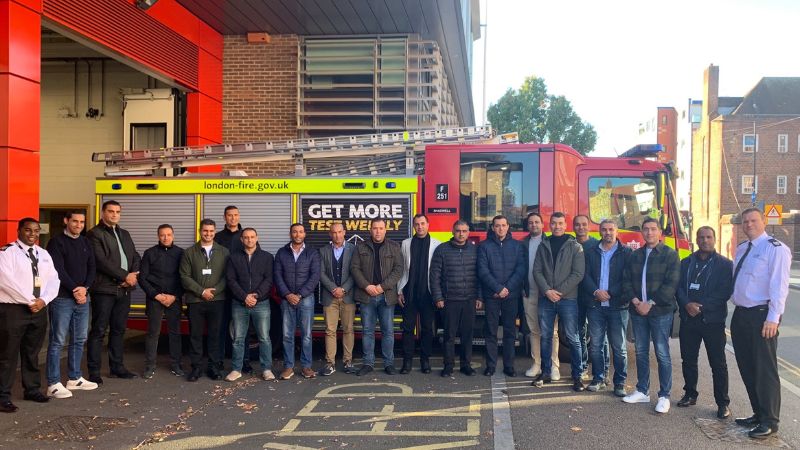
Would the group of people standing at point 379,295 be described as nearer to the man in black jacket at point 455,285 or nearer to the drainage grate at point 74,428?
the man in black jacket at point 455,285

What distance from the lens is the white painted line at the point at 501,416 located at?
16.5 feet

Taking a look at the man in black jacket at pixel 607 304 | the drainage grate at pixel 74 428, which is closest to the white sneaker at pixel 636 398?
the man in black jacket at pixel 607 304

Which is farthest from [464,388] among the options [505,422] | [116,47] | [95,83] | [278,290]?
[95,83]

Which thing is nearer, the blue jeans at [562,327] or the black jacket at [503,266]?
the blue jeans at [562,327]

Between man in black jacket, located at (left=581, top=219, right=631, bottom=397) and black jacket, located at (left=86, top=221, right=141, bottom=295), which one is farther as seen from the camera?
black jacket, located at (left=86, top=221, right=141, bottom=295)

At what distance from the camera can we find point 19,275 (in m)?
5.96

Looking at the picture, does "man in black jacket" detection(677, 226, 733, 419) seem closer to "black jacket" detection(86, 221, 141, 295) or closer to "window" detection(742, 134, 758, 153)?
"black jacket" detection(86, 221, 141, 295)

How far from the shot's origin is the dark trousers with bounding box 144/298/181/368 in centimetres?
737

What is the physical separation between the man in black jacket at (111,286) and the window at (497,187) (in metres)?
4.06

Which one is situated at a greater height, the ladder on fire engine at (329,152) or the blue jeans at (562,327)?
the ladder on fire engine at (329,152)

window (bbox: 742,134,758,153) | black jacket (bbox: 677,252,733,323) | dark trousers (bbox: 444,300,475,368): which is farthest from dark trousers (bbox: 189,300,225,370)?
window (bbox: 742,134,758,153)

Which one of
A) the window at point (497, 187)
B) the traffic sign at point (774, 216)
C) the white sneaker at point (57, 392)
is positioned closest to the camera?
the white sneaker at point (57, 392)

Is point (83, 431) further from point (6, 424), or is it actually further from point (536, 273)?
point (536, 273)

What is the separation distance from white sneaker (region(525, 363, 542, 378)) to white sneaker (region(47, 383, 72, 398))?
16.1 ft
